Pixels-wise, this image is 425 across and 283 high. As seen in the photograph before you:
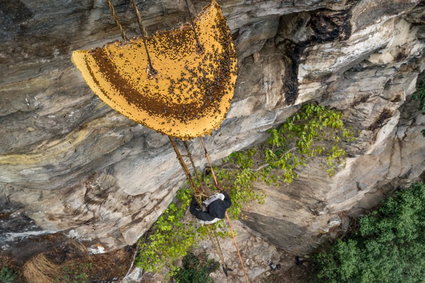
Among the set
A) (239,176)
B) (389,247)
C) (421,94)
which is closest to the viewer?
(421,94)

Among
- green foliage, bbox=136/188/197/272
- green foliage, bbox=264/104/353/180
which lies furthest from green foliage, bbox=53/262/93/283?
green foliage, bbox=264/104/353/180

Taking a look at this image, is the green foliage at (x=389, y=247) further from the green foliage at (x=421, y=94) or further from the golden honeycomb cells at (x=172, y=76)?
the golden honeycomb cells at (x=172, y=76)

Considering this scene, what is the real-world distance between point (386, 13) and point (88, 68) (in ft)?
11.5

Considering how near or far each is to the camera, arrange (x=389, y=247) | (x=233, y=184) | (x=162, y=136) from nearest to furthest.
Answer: (x=162, y=136) < (x=233, y=184) < (x=389, y=247)

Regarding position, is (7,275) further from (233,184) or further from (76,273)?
(233,184)

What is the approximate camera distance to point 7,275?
5.96 m

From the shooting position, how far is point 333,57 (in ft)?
13.3

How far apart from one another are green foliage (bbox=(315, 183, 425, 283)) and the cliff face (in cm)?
56

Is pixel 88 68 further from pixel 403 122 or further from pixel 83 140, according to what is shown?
pixel 403 122

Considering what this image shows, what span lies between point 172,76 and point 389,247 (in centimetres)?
723

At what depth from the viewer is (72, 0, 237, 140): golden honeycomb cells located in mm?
2113

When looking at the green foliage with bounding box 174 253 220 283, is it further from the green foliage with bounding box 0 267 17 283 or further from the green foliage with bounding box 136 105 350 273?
the green foliage with bounding box 0 267 17 283

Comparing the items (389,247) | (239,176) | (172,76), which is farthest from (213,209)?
(389,247)

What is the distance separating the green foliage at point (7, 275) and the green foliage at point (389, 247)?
22.6ft
